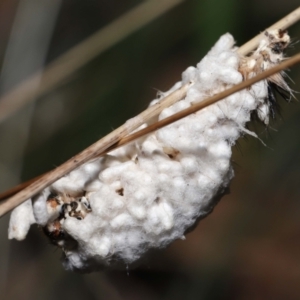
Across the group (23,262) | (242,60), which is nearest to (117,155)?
(242,60)

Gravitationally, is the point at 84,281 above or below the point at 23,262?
below

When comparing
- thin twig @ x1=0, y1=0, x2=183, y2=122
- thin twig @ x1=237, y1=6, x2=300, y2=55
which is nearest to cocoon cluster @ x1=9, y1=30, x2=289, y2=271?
thin twig @ x1=237, y1=6, x2=300, y2=55

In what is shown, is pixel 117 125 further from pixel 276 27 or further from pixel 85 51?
pixel 276 27

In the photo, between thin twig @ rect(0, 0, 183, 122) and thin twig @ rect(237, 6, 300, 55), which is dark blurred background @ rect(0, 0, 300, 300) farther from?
thin twig @ rect(237, 6, 300, 55)

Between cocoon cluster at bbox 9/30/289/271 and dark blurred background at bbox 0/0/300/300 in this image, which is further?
dark blurred background at bbox 0/0/300/300

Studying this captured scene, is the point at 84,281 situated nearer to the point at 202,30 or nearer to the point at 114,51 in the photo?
the point at 114,51
